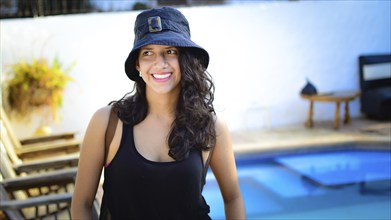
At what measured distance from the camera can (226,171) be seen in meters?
1.46

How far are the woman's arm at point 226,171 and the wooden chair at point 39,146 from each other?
250cm

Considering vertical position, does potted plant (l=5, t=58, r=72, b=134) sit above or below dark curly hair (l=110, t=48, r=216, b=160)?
below

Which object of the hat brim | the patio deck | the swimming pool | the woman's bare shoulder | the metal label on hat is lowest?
the swimming pool

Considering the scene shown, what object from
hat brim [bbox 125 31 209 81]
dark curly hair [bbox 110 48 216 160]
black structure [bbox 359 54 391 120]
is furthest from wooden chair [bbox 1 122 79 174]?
black structure [bbox 359 54 391 120]

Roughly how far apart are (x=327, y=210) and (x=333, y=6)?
357 cm

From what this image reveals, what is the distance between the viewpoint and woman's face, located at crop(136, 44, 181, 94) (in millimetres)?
1334

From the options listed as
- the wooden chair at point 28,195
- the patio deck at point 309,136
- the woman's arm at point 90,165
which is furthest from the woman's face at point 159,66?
the patio deck at point 309,136

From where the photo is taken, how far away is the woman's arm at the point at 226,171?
144 cm

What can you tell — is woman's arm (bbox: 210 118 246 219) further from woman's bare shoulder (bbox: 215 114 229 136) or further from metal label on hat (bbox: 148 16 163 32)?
metal label on hat (bbox: 148 16 163 32)

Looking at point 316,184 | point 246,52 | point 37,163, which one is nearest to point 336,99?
point 246,52

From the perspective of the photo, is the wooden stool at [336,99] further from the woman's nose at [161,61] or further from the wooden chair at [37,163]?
the woman's nose at [161,61]

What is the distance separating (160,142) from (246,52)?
532cm

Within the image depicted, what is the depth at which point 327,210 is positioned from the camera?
12.3 ft

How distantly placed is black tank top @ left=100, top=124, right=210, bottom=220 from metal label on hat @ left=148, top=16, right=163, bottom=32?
331 mm
